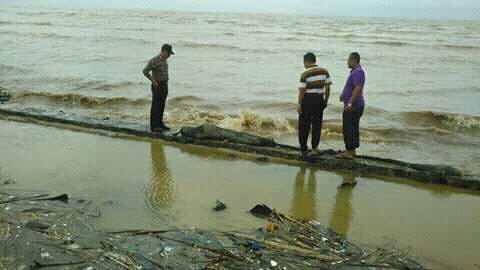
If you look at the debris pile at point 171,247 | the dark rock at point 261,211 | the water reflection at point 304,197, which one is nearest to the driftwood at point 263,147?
the water reflection at point 304,197

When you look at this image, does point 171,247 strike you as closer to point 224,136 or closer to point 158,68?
point 224,136

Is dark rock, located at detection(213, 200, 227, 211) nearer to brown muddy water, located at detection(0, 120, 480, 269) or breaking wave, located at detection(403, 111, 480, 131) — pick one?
brown muddy water, located at detection(0, 120, 480, 269)

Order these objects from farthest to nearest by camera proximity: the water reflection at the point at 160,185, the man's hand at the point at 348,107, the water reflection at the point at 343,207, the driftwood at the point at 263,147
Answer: the man's hand at the point at 348,107 < the driftwood at the point at 263,147 < the water reflection at the point at 160,185 < the water reflection at the point at 343,207

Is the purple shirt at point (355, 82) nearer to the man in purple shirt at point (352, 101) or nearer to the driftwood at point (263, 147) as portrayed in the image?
the man in purple shirt at point (352, 101)

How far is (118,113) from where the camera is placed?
1456 cm

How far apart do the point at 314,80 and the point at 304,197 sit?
1.99 m

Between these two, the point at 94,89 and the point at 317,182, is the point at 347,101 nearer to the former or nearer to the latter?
the point at 317,182

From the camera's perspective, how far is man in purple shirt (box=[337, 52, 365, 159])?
7.42 m

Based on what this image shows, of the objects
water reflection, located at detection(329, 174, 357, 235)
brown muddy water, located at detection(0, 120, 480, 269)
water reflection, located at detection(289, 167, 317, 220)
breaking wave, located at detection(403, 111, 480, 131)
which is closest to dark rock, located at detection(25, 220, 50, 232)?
brown muddy water, located at detection(0, 120, 480, 269)

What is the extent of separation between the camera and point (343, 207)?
20.7 ft

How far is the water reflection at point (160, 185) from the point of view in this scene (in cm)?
616

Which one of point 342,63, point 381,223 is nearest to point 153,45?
point 342,63

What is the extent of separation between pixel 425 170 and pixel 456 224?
5.53 feet

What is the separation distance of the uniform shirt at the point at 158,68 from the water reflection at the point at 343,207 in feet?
12.4
